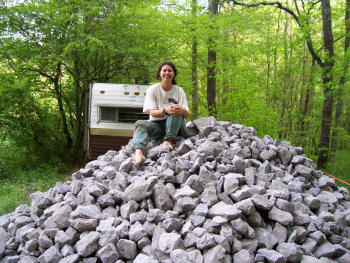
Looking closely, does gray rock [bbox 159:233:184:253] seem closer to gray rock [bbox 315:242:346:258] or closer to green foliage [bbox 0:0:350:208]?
gray rock [bbox 315:242:346:258]

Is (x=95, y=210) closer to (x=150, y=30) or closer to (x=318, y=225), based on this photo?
(x=318, y=225)

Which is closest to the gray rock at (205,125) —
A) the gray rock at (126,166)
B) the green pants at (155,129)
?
the green pants at (155,129)

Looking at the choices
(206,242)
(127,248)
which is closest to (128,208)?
(127,248)

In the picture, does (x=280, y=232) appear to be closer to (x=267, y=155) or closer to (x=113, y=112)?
(x=267, y=155)

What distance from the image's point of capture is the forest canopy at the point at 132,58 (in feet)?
17.1

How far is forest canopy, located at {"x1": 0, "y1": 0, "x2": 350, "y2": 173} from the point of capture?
5207 millimetres

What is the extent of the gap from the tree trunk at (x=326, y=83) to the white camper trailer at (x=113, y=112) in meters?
3.40

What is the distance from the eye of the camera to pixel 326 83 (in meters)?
4.76

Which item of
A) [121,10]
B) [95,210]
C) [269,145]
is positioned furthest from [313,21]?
[95,210]

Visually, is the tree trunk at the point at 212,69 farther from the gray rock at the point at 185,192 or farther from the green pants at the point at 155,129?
the gray rock at the point at 185,192

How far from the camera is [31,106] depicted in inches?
214

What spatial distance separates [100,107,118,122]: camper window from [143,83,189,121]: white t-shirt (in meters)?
1.55

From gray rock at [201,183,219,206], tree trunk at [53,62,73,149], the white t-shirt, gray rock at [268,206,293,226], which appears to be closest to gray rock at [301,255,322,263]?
gray rock at [268,206,293,226]

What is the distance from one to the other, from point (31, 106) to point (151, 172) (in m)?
3.75
